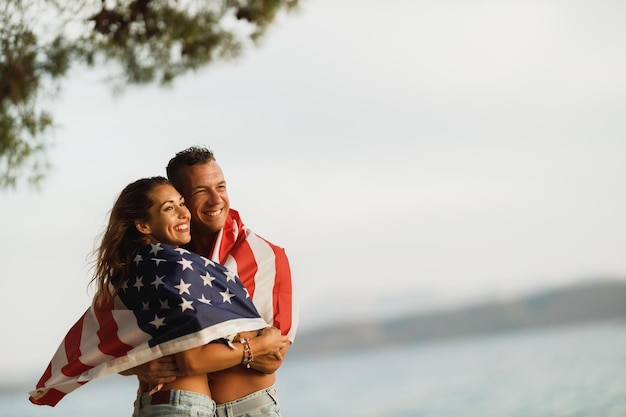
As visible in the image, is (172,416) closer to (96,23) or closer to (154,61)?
(96,23)

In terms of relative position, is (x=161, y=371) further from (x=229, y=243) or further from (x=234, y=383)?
(x=229, y=243)

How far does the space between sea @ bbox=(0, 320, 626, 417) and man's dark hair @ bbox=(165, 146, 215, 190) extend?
370 inches

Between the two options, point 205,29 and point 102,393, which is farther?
point 102,393

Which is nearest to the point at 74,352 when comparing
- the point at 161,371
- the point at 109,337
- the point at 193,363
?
the point at 109,337

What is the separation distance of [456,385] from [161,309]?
1332 cm

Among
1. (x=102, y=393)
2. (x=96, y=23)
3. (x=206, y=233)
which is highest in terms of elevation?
(x=102, y=393)

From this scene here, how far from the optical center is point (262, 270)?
Result: 309cm

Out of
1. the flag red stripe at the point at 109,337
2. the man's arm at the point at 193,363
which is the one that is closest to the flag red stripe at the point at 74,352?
→ the flag red stripe at the point at 109,337

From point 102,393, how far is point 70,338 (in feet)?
56.3

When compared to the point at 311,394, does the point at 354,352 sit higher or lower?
higher

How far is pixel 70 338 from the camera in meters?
2.94

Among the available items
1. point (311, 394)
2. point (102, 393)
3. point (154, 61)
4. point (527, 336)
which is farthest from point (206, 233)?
point (527, 336)

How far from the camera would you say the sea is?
42.4ft

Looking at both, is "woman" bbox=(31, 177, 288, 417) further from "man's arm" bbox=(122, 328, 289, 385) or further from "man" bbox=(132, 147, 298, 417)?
"man" bbox=(132, 147, 298, 417)
